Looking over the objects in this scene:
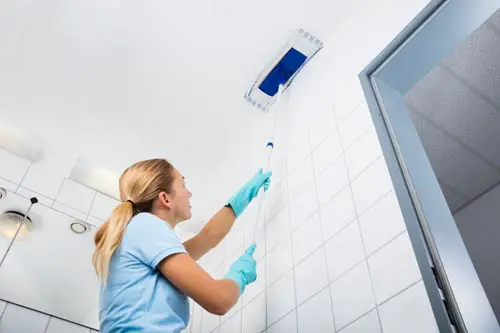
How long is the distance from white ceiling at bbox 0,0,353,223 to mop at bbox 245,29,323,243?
0.17 ft

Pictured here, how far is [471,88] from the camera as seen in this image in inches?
83.4

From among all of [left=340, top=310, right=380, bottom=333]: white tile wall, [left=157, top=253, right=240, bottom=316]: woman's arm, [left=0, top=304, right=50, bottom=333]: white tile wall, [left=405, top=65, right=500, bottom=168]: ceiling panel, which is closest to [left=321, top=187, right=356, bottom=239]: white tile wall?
[left=340, top=310, right=380, bottom=333]: white tile wall

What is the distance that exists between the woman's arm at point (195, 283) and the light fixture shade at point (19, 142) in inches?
54.5

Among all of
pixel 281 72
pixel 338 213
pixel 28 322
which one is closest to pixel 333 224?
pixel 338 213

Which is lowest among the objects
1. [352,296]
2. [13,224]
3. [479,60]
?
A: [352,296]

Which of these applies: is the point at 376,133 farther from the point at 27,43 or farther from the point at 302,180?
the point at 27,43

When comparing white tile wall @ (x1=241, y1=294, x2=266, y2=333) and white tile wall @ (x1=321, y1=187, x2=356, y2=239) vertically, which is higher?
white tile wall @ (x1=321, y1=187, x2=356, y2=239)

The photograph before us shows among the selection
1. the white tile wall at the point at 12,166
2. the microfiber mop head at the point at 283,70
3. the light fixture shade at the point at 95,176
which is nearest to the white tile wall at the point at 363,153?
the microfiber mop head at the point at 283,70

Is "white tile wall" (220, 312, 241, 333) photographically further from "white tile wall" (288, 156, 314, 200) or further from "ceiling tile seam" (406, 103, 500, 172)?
"ceiling tile seam" (406, 103, 500, 172)

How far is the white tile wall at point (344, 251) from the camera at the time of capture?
3.87 feet

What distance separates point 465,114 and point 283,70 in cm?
94

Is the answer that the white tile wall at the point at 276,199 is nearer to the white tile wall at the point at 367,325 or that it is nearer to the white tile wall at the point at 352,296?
the white tile wall at the point at 352,296

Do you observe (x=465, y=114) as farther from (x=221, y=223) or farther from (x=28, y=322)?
(x=28, y=322)

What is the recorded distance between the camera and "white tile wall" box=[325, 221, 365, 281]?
1180 mm
